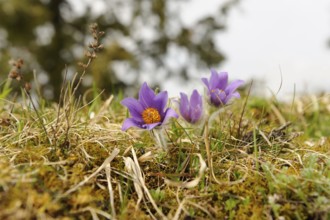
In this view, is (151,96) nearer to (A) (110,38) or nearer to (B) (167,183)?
(B) (167,183)

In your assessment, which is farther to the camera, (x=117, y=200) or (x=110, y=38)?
(x=110, y=38)

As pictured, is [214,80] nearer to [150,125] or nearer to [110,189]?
[150,125]

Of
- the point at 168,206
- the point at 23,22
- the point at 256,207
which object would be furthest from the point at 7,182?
the point at 23,22

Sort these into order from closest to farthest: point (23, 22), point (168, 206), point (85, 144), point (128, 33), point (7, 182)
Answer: point (7, 182), point (168, 206), point (85, 144), point (23, 22), point (128, 33)

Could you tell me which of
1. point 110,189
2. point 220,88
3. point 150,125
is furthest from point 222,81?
point 110,189

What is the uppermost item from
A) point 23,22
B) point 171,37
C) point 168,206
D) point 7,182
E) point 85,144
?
point 23,22

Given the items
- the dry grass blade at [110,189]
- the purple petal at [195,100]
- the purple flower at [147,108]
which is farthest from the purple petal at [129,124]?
the purple petal at [195,100]

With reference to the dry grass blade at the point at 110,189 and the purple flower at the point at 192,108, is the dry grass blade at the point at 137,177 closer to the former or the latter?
the dry grass blade at the point at 110,189
